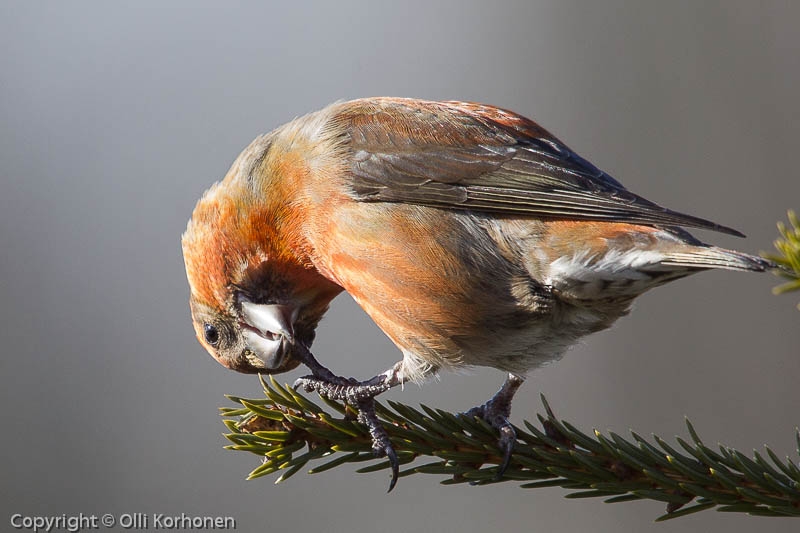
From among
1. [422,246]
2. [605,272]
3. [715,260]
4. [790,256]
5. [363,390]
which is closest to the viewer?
[790,256]

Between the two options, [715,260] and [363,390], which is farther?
[363,390]

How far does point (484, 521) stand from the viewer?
17.8 ft

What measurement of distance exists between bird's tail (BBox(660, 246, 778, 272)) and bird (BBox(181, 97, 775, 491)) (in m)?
0.01

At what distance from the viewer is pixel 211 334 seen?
3.41 metres

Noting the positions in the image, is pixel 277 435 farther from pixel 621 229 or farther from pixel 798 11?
pixel 798 11

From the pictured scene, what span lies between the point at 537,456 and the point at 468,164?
120cm

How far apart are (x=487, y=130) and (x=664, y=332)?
3.08 meters

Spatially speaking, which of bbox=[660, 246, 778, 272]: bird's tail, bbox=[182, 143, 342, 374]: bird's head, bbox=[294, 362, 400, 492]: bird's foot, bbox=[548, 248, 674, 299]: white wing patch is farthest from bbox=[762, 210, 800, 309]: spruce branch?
bbox=[182, 143, 342, 374]: bird's head

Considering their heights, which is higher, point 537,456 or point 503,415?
point 537,456

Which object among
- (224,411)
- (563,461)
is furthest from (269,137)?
(563,461)

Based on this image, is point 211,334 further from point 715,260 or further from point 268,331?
point 715,260

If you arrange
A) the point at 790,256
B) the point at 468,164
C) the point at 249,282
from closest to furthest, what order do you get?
the point at 790,256 < the point at 468,164 < the point at 249,282
